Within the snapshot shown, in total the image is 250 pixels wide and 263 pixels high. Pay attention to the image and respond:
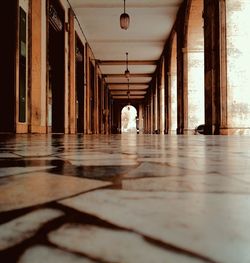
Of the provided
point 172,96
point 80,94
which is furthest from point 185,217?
point 172,96

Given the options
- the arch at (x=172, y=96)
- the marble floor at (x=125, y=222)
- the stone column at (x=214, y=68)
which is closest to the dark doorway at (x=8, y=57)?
the stone column at (x=214, y=68)

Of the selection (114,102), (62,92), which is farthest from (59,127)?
(114,102)

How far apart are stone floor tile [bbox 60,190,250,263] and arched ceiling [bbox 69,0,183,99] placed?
Result: 38.5ft

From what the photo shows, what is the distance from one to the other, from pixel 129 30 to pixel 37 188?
14.6 meters

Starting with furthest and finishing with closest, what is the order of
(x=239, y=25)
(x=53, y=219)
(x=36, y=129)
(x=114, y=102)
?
(x=114, y=102) → (x=36, y=129) → (x=239, y=25) → (x=53, y=219)

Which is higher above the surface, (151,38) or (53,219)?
(151,38)

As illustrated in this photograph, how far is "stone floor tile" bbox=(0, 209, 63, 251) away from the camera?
1.34 feet

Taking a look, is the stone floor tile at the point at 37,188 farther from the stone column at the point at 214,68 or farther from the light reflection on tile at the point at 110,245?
the stone column at the point at 214,68

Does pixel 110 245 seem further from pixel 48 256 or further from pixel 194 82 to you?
pixel 194 82

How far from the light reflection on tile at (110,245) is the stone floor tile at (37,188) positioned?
7.6 inches

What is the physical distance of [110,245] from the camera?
39cm

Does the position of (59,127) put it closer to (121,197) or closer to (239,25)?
(239,25)

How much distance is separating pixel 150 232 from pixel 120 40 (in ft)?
53.5

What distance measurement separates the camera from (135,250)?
1.22ft
